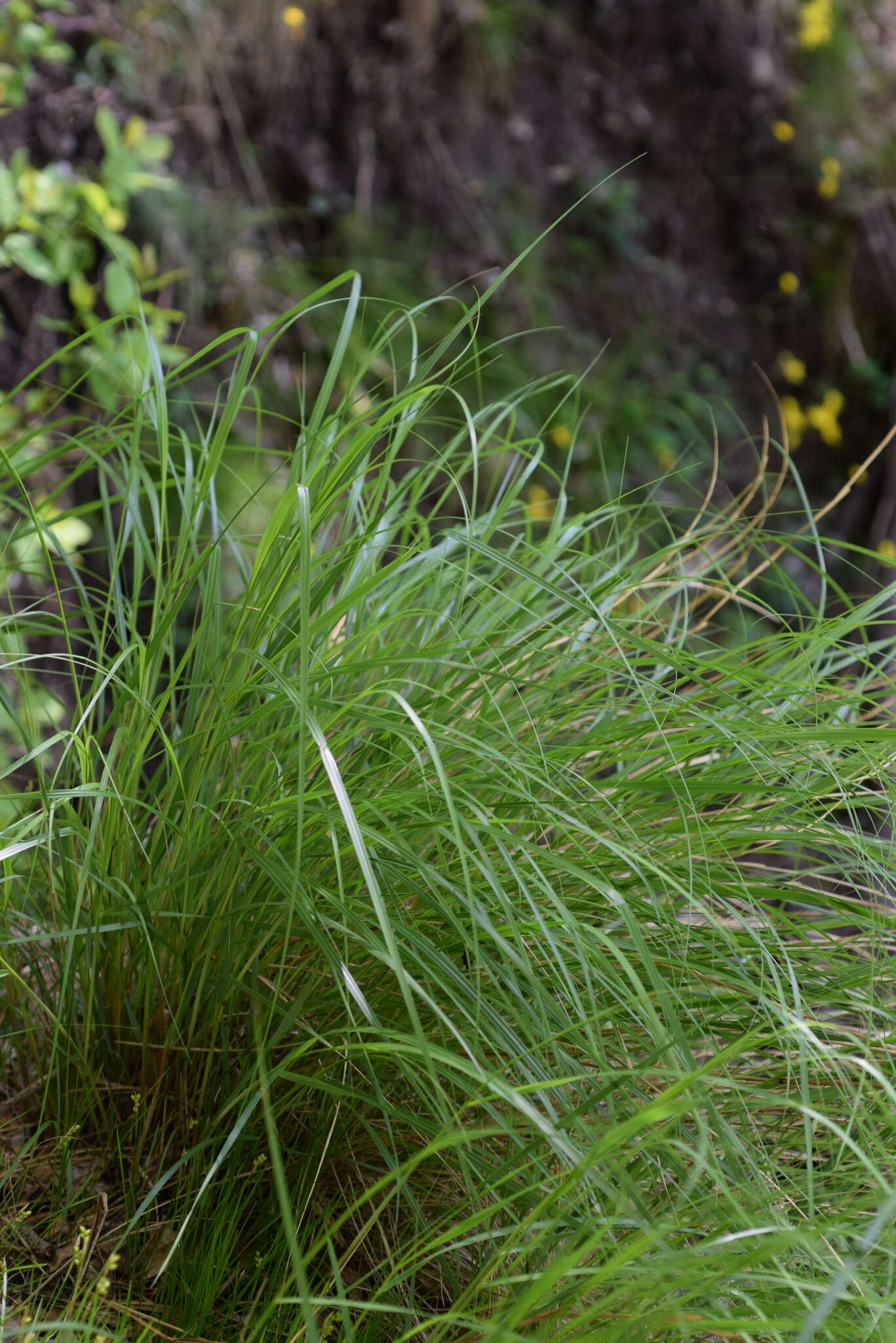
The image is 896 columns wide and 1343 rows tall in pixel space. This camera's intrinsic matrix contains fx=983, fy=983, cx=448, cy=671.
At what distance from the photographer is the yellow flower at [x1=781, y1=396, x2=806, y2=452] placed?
412 centimetres

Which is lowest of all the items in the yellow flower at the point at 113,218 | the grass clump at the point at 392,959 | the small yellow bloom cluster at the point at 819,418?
the small yellow bloom cluster at the point at 819,418

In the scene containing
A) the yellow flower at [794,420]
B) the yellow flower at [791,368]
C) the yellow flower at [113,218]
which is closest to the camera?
the yellow flower at [113,218]

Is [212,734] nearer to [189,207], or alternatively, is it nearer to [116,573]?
[116,573]

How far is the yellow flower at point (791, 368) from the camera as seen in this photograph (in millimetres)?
4262

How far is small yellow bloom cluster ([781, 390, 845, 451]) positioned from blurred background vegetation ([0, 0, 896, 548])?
0.08 ft

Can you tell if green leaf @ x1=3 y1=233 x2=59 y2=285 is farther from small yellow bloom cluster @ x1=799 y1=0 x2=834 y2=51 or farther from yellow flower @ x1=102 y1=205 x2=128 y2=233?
small yellow bloom cluster @ x1=799 y1=0 x2=834 y2=51

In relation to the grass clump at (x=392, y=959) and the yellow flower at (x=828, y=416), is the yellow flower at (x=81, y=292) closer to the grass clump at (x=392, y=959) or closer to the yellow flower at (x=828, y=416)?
the grass clump at (x=392, y=959)

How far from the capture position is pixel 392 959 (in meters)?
0.67

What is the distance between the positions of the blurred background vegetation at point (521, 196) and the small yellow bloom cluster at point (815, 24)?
0.01m

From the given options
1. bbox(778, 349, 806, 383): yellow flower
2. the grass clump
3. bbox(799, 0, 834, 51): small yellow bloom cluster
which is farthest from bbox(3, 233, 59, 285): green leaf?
bbox(799, 0, 834, 51): small yellow bloom cluster

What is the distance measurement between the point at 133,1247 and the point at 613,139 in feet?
13.8

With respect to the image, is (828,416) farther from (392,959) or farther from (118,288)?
(392,959)

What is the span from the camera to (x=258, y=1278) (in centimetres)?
85

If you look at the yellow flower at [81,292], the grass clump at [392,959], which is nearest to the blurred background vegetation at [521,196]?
the yellow flower at [81,292]
